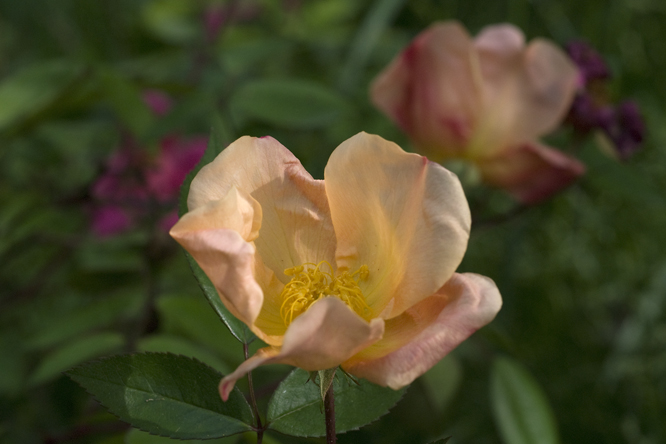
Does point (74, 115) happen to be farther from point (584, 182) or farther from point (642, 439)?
point (642, 439)

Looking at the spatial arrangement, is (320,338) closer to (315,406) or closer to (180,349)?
(315,406)

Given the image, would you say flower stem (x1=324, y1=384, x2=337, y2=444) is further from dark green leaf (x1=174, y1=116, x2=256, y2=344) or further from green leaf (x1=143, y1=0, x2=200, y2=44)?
green leaf (x1=143, y1=0, x2=200, y2=44)

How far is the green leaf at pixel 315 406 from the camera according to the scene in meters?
0.30

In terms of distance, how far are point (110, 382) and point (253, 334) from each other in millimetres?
70

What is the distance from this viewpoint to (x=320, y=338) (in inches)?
9.4

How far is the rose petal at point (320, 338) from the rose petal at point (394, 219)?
5 centimetres

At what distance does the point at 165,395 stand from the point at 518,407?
379 millimetres

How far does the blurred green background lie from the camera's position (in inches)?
23.4

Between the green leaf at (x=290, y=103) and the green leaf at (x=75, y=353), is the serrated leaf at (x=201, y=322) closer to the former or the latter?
the green leaf at (x=75, y=353)

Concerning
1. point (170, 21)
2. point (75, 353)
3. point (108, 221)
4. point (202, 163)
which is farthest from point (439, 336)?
point (170, 21)

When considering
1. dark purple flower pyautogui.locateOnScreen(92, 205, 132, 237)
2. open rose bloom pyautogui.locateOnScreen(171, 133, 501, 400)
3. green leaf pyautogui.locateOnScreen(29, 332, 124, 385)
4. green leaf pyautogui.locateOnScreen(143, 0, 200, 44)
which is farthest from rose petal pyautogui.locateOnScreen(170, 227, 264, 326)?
green leaf pyautogui.locateOnScreen(143, 0, 200, 44)

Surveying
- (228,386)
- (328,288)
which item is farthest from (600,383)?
(228,386)

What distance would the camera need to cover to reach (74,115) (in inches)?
32.7

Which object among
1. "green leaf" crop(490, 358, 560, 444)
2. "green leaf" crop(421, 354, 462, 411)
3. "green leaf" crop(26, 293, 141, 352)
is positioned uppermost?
"green leaf" crop(26, 293, 141, 352)
